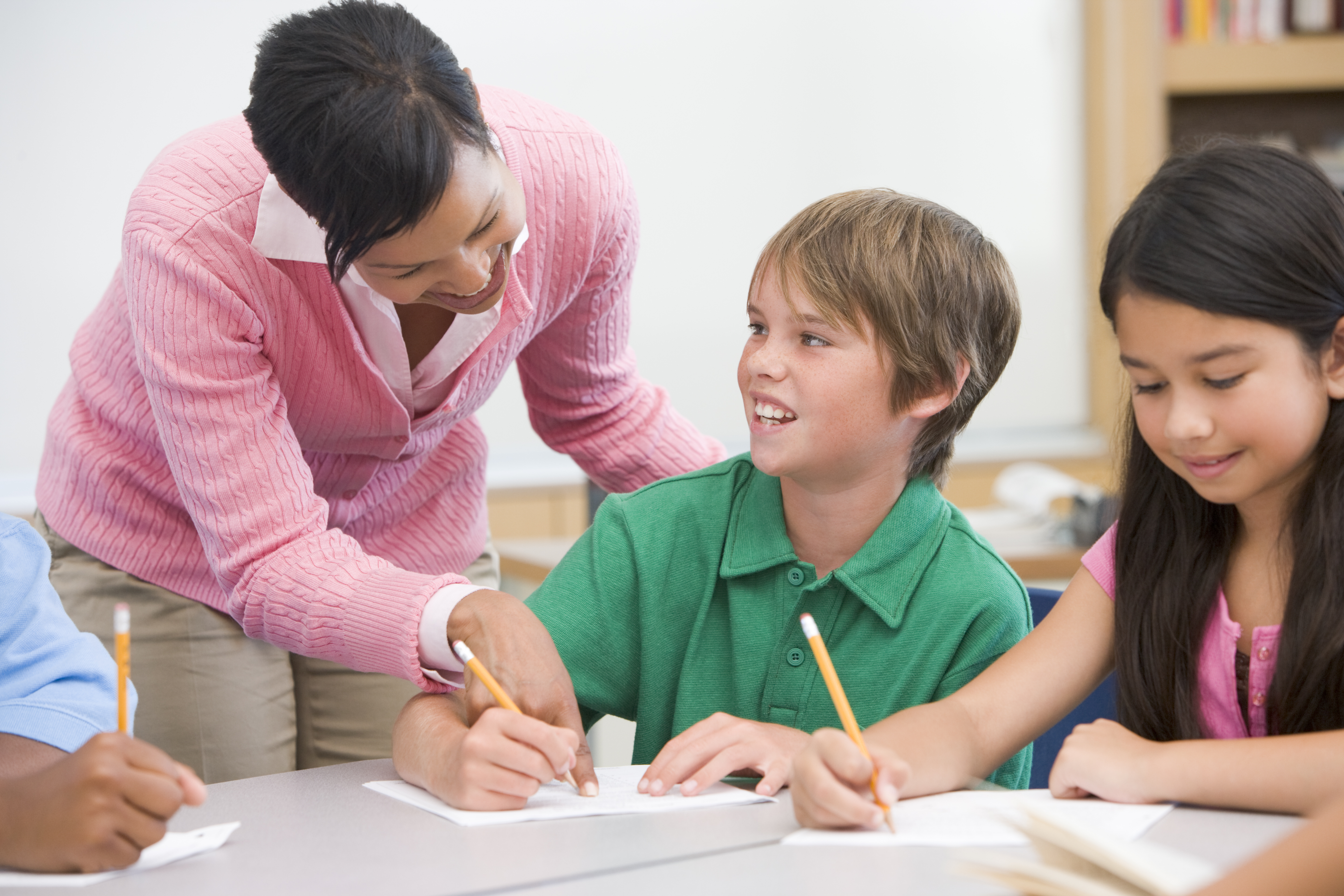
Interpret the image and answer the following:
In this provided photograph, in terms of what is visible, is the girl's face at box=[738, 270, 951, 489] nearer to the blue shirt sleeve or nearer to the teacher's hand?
the teacher's hand

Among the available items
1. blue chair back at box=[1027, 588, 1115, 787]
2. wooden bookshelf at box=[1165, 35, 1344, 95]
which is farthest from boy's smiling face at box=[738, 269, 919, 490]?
wooden bookshelf at box=[1165, 35, 1344, 95]

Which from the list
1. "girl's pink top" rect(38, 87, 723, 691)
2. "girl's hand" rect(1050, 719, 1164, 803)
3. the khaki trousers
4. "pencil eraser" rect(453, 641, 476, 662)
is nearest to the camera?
"girl's hand" rect(1050, 719, 1164, 803)

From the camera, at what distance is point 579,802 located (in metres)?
0.98

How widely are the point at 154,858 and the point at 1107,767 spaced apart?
2.19ft

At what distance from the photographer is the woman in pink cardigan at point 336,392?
3.53 feet

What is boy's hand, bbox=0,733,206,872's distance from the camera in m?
0.81

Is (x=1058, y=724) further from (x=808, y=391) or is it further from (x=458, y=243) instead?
(x=458, y=243)

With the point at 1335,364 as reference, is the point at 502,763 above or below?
below

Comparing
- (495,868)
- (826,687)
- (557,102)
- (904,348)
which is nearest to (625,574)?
(826,687)

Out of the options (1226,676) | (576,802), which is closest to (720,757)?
(576,802)

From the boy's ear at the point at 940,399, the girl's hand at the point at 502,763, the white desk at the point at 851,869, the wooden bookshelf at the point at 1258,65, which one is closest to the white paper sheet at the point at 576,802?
the girl's hand at the point at 502,763

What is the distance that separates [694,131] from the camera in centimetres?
331

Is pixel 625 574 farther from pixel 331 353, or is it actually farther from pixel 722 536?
pixel 331 353

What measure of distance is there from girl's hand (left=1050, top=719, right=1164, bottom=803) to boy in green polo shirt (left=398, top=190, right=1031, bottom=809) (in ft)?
0.79
